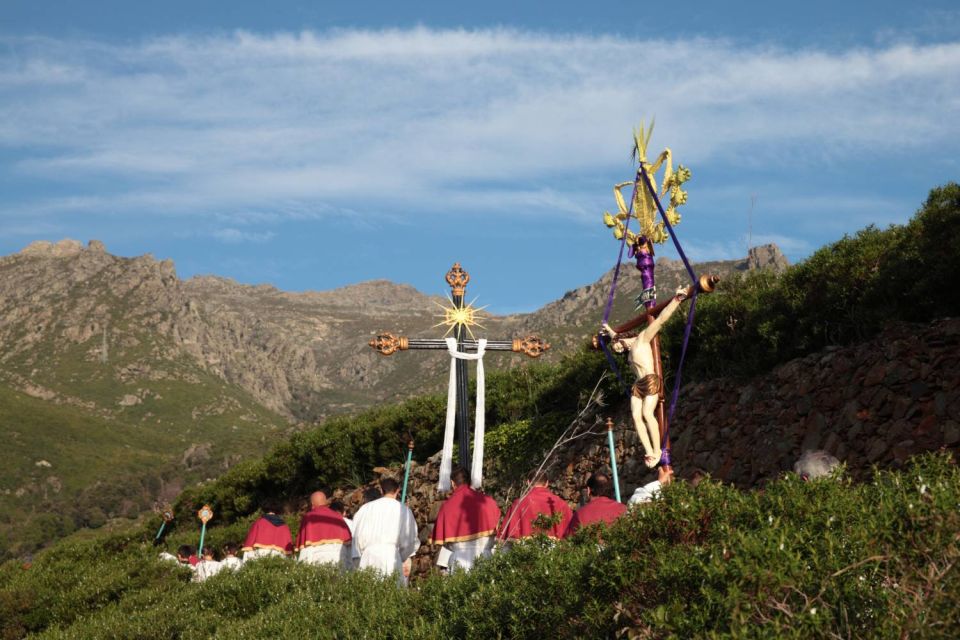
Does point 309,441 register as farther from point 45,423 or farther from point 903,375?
point 45,423

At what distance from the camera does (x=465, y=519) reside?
9.32m

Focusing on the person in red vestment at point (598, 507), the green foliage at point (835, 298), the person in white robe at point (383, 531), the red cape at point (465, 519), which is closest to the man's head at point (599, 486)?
the person in red vestment at point (598, 507)

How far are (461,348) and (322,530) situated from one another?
2.73 m

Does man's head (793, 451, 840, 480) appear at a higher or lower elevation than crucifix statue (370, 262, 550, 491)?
lower

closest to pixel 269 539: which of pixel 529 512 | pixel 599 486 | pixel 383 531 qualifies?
pixel 383 531

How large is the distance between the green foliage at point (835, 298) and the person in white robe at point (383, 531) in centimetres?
468

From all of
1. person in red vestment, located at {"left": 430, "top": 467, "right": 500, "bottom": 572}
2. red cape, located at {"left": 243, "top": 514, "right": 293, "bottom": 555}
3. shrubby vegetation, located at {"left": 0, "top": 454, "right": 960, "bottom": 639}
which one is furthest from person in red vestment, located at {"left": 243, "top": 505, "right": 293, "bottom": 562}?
shrubby vegetation, located at {"left": 0, "top": 454, "right": 960, "bottom": 639}

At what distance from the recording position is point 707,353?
12.9m

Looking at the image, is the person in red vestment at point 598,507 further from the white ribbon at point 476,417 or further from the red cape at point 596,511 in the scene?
the white ribbon at point 476,417

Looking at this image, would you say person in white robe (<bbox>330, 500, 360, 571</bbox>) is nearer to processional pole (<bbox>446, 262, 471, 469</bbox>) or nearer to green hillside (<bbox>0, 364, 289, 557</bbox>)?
processional pole (<bbox>446, 262, 471, 469</bbox>)

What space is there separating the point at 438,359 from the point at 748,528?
163m

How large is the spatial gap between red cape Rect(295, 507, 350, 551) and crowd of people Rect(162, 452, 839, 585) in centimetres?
1

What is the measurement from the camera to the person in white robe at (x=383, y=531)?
34.4 feet

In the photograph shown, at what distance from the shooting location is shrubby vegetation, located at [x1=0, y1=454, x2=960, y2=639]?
4.40 m
